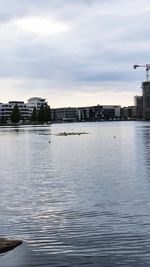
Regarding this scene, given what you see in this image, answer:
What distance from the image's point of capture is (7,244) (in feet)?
71.0

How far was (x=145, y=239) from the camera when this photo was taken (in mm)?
22859

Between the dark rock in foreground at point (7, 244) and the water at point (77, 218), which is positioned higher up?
the dark rock in foreground at point (7, 244)

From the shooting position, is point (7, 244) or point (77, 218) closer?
point (7, 244)

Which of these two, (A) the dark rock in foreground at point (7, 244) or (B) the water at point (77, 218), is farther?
(A) the dark rock in foreground at point (7, 244)

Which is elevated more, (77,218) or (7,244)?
(7,244)

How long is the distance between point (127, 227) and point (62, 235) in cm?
368

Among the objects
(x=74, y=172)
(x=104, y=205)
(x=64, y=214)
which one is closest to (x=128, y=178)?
(x=74, y=172)

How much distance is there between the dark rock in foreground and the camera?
21.0 m

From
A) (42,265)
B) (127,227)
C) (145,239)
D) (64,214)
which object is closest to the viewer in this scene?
(42,265)

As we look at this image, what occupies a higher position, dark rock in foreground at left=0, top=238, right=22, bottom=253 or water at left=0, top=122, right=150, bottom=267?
dark rock in foreground at left=0, top=238, right=22, bottom=253

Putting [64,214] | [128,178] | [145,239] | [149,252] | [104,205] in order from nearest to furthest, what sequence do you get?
1. [149,252]
2. [145,239]
3. [64,214]
4. [104,205]
5. [128,178]

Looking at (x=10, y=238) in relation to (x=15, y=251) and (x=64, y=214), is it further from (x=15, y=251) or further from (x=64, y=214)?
(x=64, y=214)

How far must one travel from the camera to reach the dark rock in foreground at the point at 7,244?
21.0 m

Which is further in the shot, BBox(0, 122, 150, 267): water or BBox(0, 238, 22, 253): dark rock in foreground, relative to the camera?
BBox(0, 238, 22, 253): dark rock in foreground
